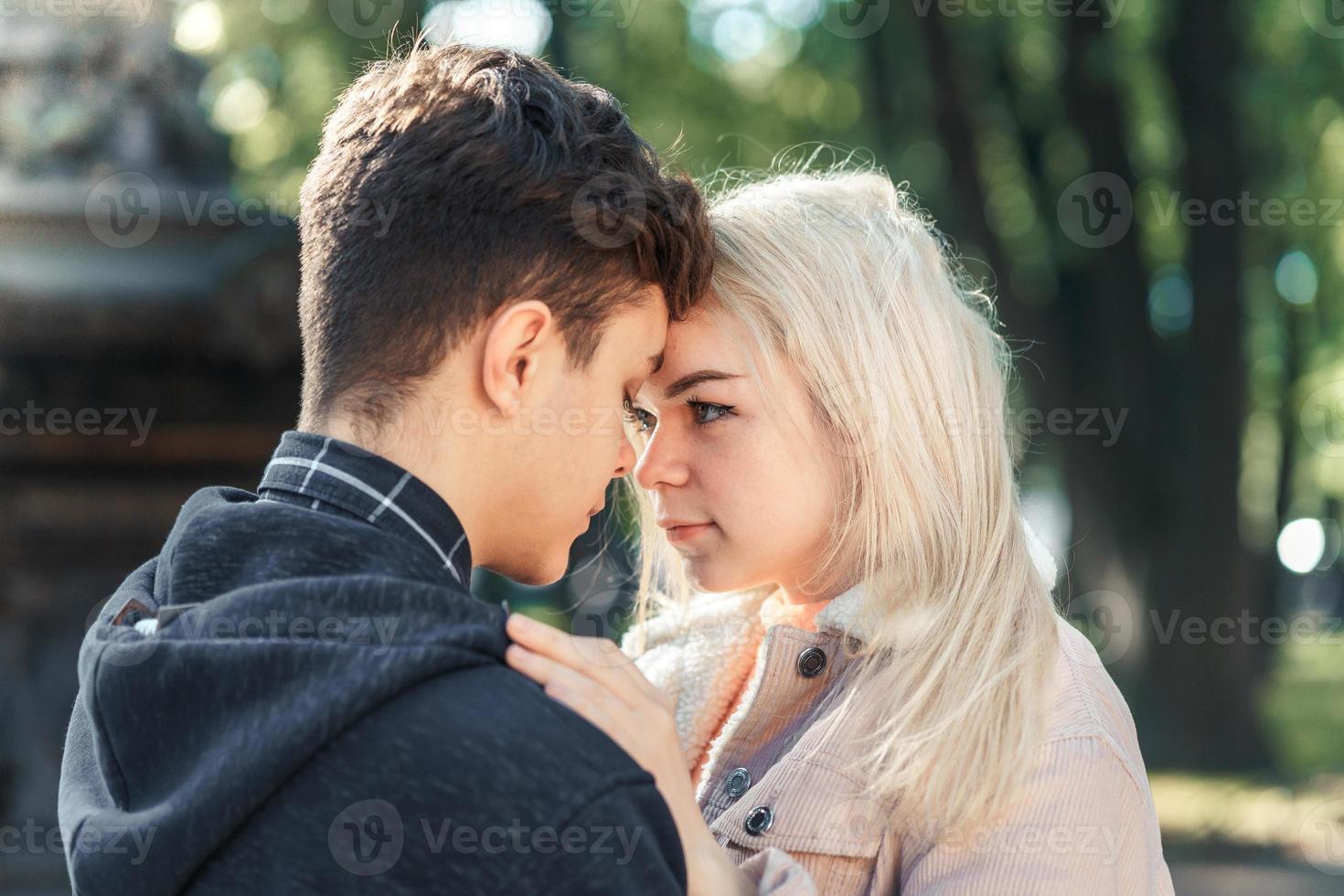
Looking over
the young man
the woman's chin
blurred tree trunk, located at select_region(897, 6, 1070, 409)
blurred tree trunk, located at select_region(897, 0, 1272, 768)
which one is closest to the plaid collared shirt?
the young man

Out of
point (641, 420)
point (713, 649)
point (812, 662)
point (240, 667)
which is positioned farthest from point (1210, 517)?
point (240, 667)

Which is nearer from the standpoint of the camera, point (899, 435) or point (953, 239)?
point (899, 435)

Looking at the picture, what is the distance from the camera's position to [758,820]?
2305 millimetres

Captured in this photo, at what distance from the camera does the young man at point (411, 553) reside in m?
1.50

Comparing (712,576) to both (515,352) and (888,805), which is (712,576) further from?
(515,352)

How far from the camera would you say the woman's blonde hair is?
2393mm

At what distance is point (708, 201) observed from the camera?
118 inches

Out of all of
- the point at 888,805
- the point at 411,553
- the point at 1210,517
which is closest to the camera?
the point at 411,553

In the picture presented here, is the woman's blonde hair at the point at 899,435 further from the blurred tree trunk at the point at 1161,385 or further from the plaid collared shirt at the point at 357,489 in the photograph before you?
the blurred tree trunk at the point at 1161,385

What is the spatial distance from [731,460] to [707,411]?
111 millimetres

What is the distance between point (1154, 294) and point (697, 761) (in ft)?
38.7

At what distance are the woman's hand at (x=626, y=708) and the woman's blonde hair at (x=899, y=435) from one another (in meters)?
0.51

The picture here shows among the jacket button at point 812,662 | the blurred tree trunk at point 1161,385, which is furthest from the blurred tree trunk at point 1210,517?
the jacket button at point 812,662

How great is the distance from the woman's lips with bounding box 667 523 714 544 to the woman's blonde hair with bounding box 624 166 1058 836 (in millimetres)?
250
